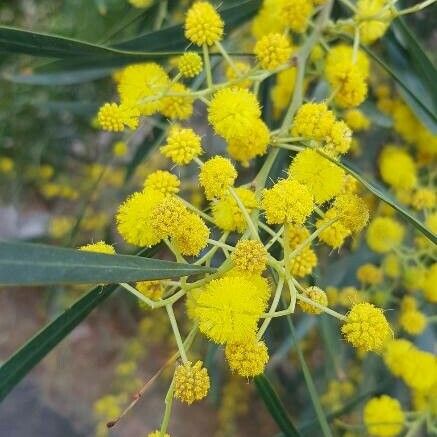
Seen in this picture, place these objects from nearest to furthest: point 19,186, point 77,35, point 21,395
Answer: point 77,35, point 19,186, point 21,395

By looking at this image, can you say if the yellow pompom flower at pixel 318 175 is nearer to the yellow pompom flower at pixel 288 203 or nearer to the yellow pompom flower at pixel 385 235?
the yellow pompom flower at pixel 288 203

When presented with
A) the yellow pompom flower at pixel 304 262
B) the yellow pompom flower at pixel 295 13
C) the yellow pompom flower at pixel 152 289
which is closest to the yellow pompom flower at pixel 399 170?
the yellow pompom flower at pixel 295 13

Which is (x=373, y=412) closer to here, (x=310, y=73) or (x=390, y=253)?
(x=390, y=253)

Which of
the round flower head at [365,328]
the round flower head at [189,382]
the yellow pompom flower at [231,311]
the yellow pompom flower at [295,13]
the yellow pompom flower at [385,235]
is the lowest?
the yellow pompom flower at [385,235]

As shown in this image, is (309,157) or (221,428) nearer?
(309,157)

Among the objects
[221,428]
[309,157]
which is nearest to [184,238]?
[309,157]

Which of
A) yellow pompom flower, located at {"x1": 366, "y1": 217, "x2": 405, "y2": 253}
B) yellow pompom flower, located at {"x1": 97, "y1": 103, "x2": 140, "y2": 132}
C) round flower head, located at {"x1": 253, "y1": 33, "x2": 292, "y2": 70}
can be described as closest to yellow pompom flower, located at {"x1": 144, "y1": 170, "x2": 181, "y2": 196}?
yellow pompom flower, located at {"x1": 97, "y1": 103, "x2": 140, "y2": 132}

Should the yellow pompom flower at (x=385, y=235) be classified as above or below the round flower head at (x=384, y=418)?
above
